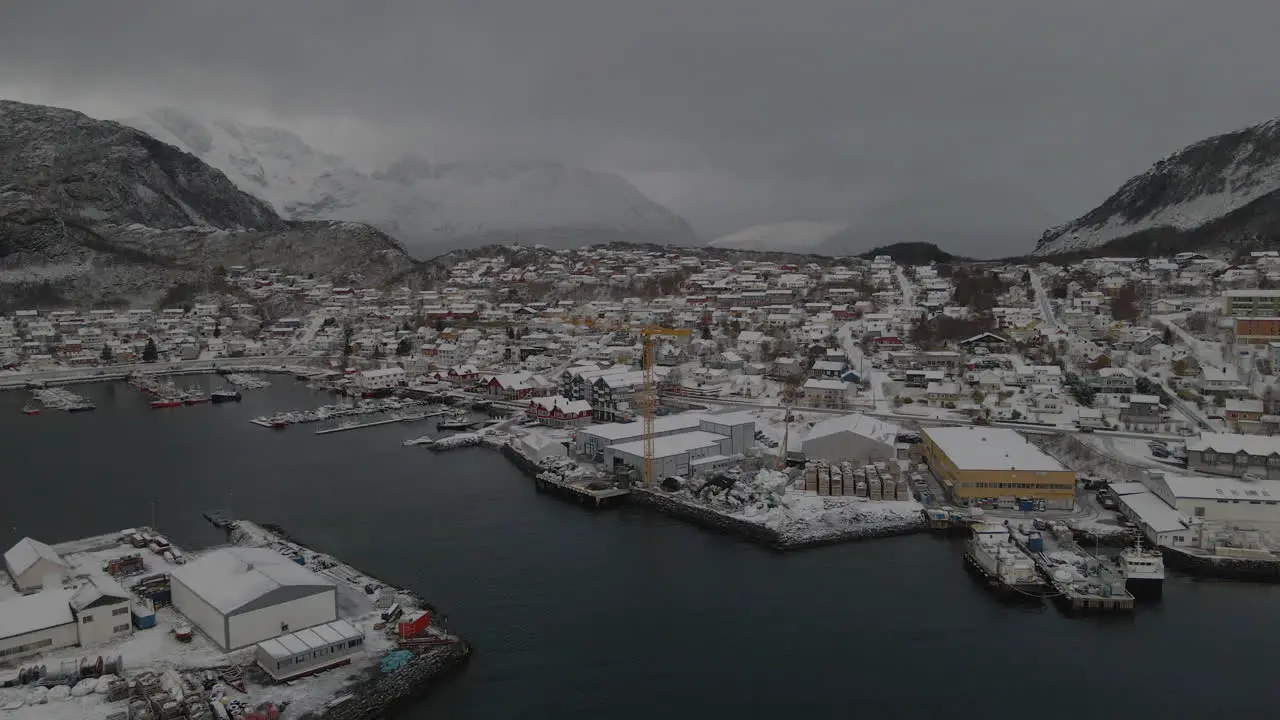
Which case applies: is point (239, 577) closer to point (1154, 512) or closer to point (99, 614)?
point (99, 614)

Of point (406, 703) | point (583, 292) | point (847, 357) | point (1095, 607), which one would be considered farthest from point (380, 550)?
point (583, 292)

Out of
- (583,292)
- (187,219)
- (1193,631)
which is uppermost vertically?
(187,219)

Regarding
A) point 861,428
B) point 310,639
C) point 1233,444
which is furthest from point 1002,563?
point 310,639

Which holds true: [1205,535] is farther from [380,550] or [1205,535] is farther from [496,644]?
[380,550]

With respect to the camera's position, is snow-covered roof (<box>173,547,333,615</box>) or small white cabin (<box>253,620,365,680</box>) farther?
snow-covered roof (<box>173,547,333,615</box>)

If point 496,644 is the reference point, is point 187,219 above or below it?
above

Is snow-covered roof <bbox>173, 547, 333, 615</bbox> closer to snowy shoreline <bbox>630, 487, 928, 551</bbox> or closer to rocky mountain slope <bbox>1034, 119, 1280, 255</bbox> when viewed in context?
snowy shoreline <bbox>630, 487, 928, 551</bbox>

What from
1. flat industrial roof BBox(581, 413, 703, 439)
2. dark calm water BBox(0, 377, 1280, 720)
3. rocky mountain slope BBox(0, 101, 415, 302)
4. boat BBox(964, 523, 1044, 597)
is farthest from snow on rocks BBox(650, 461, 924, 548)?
rocky mountain slope BBox(0, 101, 415, 302)
